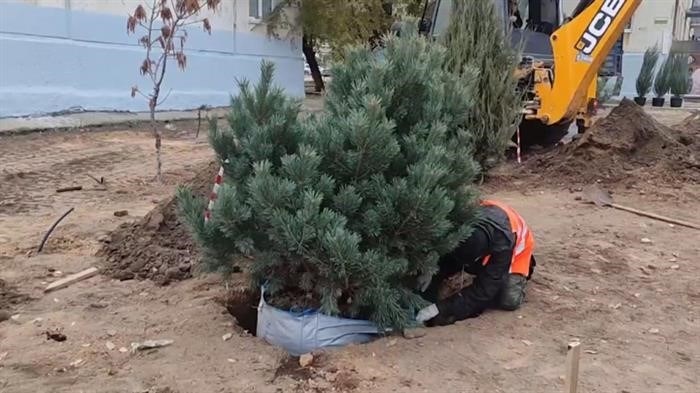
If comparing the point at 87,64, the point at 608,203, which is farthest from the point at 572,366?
the point at 87,64

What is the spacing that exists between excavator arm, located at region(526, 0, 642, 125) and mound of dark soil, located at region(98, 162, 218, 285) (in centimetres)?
543

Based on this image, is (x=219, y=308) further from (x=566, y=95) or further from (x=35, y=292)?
(x=566, y=95)

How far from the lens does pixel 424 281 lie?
393 cm

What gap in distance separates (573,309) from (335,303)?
1.54 m

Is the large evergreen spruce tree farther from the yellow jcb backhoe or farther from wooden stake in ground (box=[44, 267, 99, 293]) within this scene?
the yellow jcb backhoe

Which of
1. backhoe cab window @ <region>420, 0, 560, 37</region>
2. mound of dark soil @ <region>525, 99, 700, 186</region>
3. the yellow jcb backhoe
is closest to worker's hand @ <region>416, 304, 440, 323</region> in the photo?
mound of dark soil @ <region>525, 99, 700, 186</region>

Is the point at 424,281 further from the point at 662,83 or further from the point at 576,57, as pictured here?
the point at 662,83

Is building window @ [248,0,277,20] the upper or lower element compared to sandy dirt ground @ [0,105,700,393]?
upper

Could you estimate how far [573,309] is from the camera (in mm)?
4254

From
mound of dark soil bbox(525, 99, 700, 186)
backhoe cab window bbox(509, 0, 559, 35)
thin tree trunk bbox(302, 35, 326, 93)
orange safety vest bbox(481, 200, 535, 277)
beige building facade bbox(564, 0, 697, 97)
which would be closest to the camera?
orange safety vest bbox(481, 200, 535, 277)

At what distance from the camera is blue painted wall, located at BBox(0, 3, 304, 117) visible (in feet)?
39.6

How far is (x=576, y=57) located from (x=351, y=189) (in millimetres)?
6348

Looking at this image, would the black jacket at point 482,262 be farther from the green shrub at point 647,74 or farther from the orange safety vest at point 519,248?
the green shrub at point 647,74

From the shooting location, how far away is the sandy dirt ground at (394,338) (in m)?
3.35
